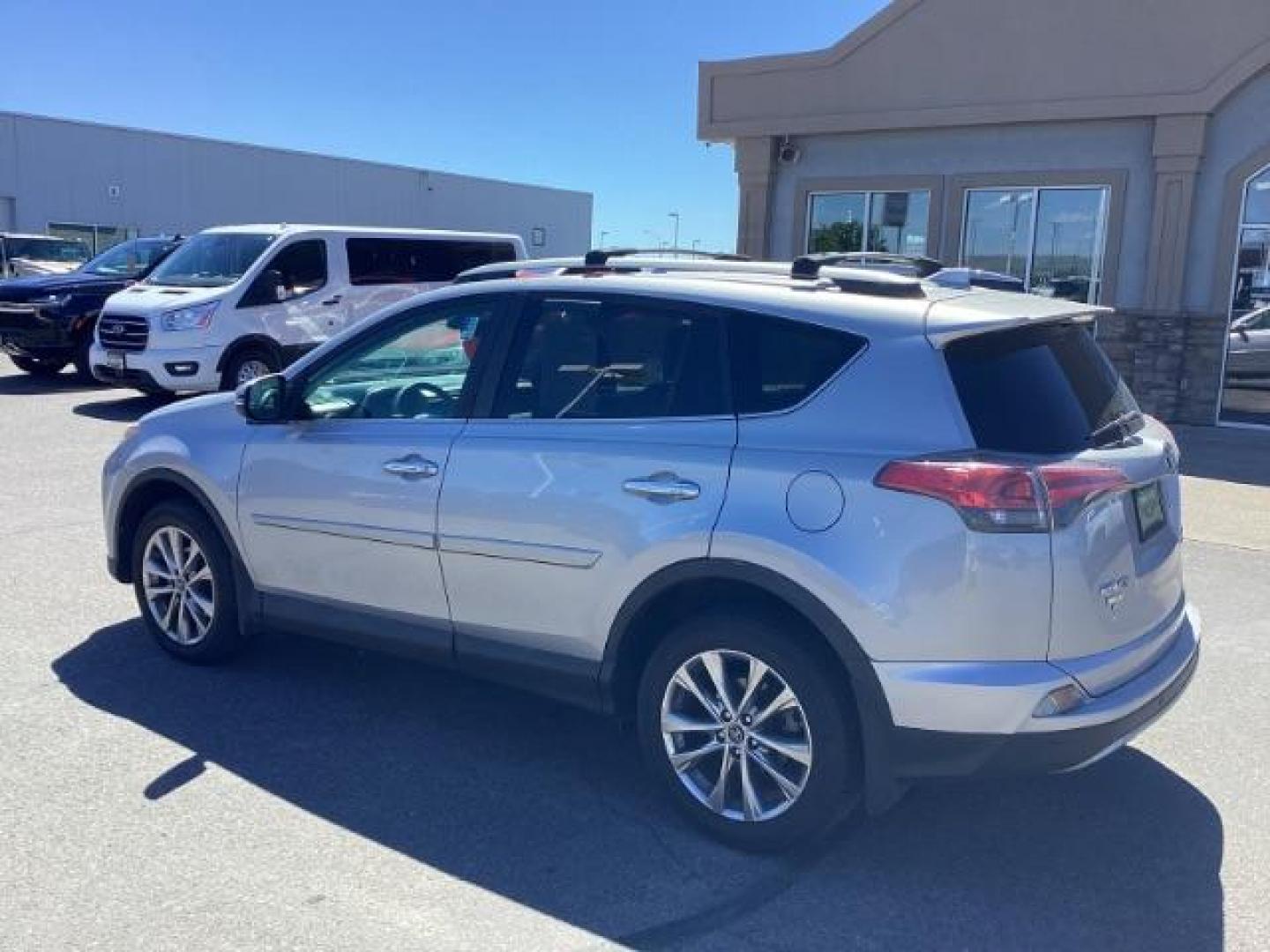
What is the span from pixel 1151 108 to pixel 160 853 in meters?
12.6

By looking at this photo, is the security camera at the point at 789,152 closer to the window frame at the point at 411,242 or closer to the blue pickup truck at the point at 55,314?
the window frame at the point at 411,242

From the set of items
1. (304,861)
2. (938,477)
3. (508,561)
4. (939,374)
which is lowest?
(304,861)

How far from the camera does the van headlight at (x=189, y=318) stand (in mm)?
12297

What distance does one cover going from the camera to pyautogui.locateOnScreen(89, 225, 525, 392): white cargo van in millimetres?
12359

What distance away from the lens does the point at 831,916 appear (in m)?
3.26

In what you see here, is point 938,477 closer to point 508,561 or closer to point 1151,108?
point 508,561

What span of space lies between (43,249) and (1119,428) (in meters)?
26.2

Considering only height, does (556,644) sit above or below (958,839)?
above

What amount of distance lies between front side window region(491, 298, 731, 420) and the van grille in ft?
31.0

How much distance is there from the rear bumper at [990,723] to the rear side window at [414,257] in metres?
11.1

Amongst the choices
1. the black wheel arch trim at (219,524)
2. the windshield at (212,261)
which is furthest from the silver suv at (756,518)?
the windshield at (212,261)

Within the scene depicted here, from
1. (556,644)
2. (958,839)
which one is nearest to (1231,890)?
(958,839)

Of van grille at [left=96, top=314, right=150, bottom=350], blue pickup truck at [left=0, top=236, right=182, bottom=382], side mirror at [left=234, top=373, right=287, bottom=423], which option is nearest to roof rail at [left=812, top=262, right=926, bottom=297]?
side mirror at [left=234, top=373, right=287, bottom=423]

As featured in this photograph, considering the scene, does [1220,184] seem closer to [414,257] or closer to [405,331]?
[414,257]
